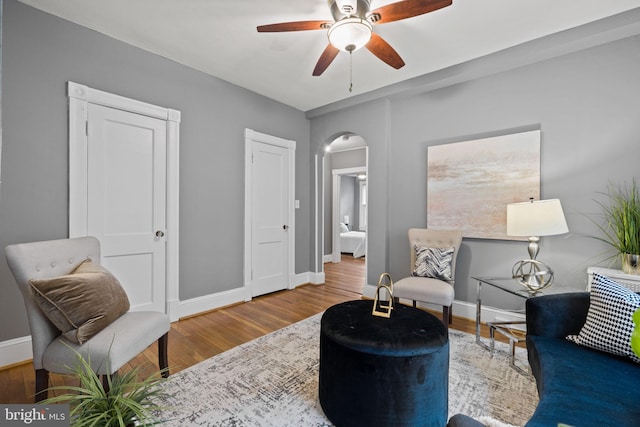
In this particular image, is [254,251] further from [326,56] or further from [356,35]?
[356,35]

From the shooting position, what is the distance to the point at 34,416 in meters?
1.11

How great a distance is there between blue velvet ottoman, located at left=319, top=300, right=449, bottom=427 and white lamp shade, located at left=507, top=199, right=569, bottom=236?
4.33 ft

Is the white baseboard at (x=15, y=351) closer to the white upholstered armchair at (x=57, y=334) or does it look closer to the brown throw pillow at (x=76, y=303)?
the white upholstered armchair at (x=57, y=334)

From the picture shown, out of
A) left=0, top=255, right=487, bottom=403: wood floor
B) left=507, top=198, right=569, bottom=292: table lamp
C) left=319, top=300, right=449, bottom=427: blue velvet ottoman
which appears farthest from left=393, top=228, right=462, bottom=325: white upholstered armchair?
left=319, top=300, right=449, bottom=427: blue velvet ottoman

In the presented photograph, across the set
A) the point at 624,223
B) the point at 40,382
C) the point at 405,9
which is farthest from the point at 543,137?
the point at 40,382

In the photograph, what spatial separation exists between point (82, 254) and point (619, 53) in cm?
457

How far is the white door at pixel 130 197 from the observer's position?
265 cm

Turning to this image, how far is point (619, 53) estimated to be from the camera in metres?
2.51

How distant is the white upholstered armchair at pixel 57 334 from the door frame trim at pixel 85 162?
0.71m

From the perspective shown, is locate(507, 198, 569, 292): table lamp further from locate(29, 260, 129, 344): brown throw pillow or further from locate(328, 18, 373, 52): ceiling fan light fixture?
locate(29, 260, 129, 344): brown throw pillow

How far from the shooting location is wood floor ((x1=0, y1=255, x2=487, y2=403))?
2.12 m

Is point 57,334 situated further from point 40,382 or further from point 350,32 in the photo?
point 350,32

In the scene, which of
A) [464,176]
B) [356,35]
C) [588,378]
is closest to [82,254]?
[356,35]

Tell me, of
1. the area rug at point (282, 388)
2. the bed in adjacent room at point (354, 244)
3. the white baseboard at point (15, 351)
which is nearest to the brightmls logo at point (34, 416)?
the area rug at point (282, 388)
